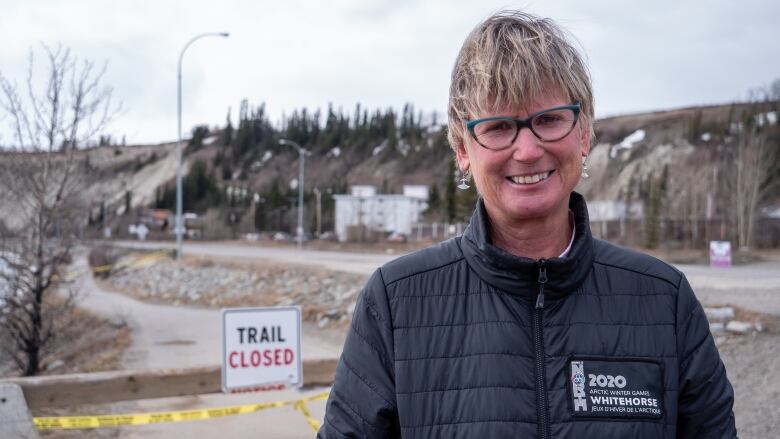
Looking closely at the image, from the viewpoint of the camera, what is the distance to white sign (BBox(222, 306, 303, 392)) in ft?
22.8

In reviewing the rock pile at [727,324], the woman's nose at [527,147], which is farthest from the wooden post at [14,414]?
the rock pile at [727,324]

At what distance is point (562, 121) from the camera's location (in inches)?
71.2

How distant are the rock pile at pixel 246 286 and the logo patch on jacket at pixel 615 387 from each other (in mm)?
15762

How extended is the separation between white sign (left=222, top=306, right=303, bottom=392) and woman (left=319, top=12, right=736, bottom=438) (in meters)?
5.34

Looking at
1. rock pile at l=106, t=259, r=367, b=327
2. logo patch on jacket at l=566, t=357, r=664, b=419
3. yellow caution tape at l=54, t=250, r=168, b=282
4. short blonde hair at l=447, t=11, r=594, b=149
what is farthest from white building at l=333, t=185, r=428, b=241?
logo patch on jacket at l=566, t=357, r=664, b=419

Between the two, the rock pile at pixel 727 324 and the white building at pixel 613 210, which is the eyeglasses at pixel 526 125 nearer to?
the rock pile at pixel 727 324

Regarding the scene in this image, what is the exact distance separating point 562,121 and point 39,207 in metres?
11.8

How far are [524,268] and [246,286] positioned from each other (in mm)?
24796

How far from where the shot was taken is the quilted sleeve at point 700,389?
177cm

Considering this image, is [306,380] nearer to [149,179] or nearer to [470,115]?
[470,115]

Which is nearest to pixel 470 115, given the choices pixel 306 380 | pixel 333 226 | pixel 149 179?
pixel 306 380

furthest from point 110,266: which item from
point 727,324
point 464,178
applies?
point 464,178

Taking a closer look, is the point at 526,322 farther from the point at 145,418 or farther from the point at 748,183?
the point at 748,183

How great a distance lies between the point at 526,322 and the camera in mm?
1788
